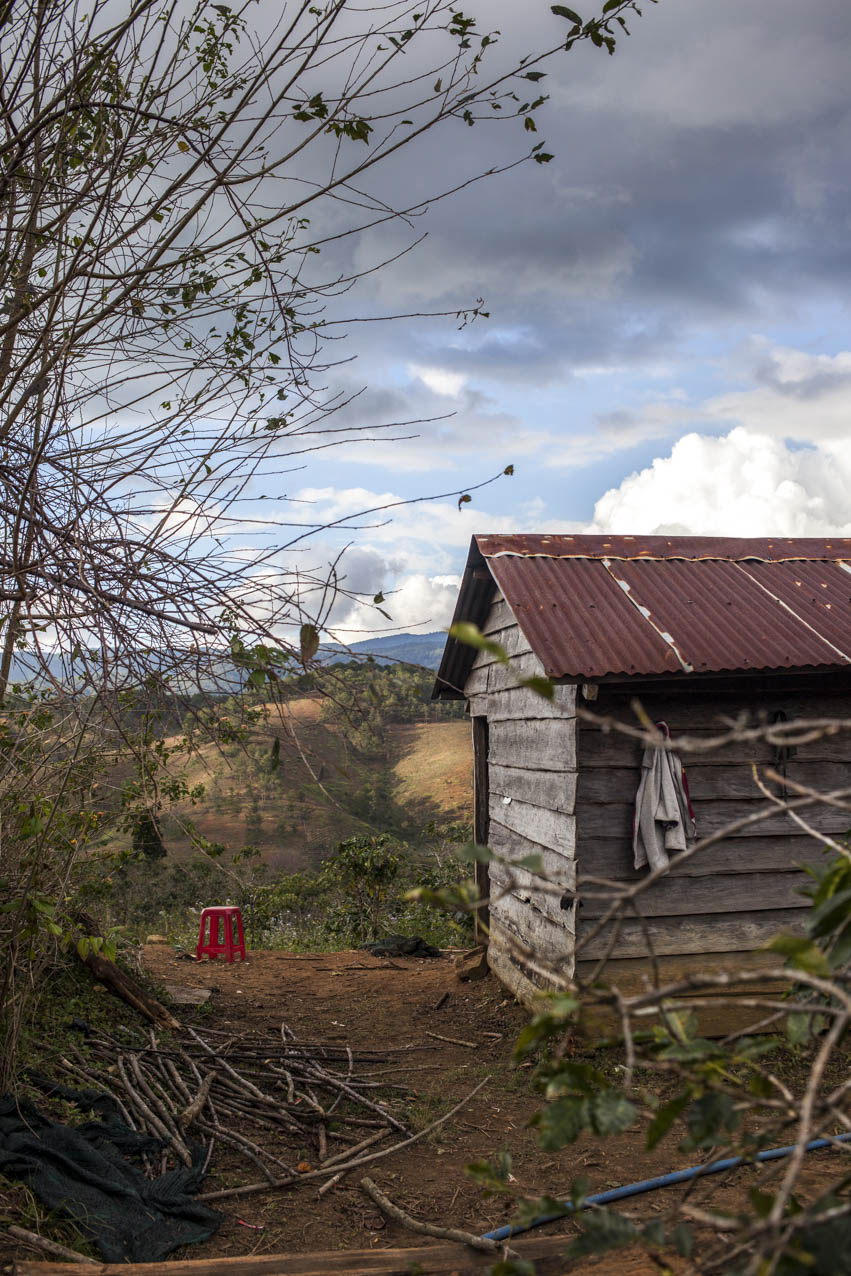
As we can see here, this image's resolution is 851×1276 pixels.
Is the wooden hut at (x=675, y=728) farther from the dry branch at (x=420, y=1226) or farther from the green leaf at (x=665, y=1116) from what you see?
the green leaf at (x=665, y=1116)

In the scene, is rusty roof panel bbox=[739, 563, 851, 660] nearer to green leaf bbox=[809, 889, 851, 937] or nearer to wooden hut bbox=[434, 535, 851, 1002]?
wooden hut bbox=[434, 535, 851, 1002]

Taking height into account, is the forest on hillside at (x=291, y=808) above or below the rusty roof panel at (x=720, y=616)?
below

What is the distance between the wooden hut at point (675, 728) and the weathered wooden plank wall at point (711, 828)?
1cm

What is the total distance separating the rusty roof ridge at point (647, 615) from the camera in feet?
20.3

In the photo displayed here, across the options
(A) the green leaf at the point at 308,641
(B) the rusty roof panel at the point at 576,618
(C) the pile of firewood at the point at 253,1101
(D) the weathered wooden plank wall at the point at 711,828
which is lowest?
(C) the pile of firewood at the point at 253,1101

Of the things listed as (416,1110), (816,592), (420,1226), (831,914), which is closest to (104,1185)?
(420,1226)

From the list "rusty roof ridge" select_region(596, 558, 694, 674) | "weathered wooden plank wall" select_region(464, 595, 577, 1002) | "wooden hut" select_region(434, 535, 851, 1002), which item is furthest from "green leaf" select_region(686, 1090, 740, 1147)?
"rusty roof ridge" select_region(596, 558, 694, 674)

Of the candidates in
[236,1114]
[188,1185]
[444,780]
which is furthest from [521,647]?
[444,780]

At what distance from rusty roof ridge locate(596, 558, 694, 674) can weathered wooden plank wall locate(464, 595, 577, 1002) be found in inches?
32.1

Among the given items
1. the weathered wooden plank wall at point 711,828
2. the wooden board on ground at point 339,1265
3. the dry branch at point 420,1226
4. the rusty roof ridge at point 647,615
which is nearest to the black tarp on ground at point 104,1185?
the wooden board on ground at point 339,1265

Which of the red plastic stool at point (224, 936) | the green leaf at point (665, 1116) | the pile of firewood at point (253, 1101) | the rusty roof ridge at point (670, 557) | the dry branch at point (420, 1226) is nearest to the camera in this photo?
the green leaf at point (665, 1116)

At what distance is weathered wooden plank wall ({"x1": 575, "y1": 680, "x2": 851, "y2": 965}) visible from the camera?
252 inches

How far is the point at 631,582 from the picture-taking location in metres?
7.40

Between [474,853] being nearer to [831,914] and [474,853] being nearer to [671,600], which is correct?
[831,914]
